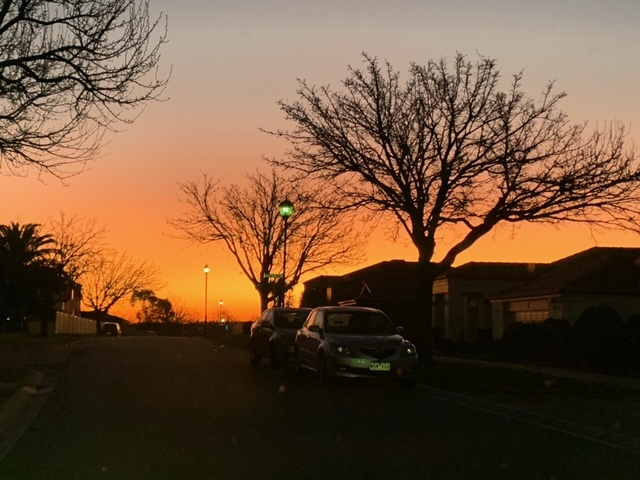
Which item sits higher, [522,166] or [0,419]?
[522,166]

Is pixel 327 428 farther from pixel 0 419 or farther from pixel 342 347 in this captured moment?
pixel 342 347

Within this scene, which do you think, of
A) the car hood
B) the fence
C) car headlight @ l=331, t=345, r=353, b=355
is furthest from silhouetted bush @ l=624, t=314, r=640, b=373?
the fence

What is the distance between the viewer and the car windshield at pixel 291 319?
84.7 ft

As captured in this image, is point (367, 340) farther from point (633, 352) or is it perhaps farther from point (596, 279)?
point (596, 279)

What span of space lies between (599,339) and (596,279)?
11308 millimetres

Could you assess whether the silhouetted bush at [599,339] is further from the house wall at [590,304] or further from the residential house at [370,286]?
the residential house at [370,286]

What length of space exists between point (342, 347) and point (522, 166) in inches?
317

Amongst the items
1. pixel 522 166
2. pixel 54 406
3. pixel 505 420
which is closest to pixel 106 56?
pixel 54 406

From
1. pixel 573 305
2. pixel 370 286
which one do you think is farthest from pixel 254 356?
pixel 370 286

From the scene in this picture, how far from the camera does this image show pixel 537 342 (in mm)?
29219

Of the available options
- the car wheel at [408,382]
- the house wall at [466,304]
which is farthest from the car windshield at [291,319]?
the house wall at [466,304]

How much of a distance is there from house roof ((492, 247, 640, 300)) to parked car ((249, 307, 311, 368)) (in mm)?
13346

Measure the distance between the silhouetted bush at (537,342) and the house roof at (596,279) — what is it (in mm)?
5369

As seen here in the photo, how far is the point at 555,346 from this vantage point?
2838cm
